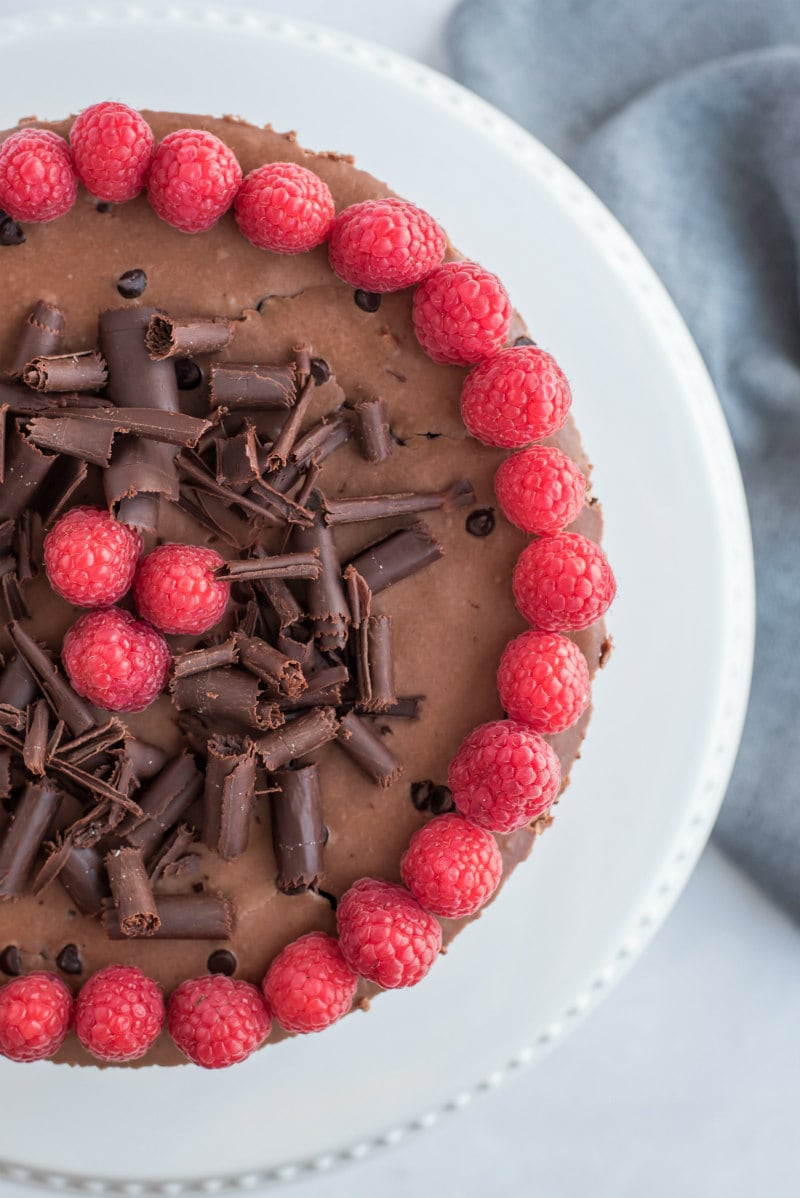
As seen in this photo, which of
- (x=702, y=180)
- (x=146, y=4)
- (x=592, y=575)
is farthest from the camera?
(x=702, y=180)

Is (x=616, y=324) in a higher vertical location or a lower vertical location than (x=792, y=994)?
higher

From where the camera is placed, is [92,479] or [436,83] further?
[436,83]

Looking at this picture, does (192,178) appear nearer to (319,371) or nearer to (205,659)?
(319,371)

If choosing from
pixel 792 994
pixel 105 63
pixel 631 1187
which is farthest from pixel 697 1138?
pixel 105 63

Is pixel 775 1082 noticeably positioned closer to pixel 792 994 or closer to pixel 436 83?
pixel 792 994

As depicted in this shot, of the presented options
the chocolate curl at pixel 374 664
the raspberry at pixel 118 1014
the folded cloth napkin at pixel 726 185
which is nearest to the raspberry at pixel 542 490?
the chocolate curl at pixel 374 664

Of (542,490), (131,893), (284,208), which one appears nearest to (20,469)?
(284,208)
